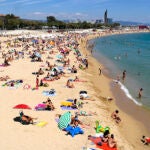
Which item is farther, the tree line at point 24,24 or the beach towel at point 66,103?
the tree line at point 24,24

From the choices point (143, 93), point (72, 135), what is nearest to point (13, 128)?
point (72, 135)

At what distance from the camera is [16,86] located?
21438 mm

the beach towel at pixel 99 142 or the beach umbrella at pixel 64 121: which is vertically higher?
the beach umbrella at pixel 64 121

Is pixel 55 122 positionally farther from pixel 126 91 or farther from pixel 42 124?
pixel 126 91

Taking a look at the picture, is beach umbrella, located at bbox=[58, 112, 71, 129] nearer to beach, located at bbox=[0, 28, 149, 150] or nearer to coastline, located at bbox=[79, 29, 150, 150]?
beach, located at bbox=[0, 28, 149, 150]

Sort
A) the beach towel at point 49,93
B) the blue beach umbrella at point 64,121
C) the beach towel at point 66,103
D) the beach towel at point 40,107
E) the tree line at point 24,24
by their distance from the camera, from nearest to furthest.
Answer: the blue beach umbrella at point 64,121 < the beach towel at point 40,107 < the beach towel at point 66,103 < the beach towel at point 49,93 < the tree line at point 24,24

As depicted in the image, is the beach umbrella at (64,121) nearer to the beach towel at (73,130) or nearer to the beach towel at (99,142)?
the beach towel at (73,130)

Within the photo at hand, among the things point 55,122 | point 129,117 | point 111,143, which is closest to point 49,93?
point 129,117

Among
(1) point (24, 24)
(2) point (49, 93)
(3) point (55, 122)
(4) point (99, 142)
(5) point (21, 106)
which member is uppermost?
(1) point (24, 24)

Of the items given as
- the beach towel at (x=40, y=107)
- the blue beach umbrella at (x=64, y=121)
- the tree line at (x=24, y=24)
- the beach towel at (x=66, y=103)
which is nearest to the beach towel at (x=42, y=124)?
the blue beach umbrella at (x=64, y=121)

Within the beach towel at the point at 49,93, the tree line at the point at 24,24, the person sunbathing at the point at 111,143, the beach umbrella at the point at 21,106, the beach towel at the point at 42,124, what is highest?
the tree line at the point at 24,24

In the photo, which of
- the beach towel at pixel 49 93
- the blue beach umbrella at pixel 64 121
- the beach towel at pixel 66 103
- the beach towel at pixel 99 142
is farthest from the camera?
the beach towel at pixel 49 93

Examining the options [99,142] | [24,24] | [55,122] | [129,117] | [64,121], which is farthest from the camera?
[24,24]

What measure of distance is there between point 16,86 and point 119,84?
9.08m
